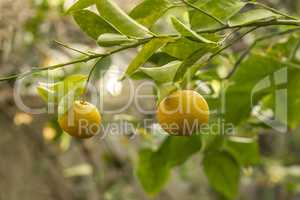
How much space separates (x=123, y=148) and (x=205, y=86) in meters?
1.20

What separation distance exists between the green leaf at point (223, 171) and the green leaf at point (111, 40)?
0.60m

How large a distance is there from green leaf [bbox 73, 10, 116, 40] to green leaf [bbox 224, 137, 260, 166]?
600 millimetres

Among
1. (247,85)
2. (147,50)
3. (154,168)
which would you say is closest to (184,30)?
(147,50)

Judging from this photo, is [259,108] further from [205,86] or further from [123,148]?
[123,148]

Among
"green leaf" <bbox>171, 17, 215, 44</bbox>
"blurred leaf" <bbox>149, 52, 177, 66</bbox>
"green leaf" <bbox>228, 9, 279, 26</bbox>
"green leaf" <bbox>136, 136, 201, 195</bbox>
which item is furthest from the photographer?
"green leaf" <bbox>136, 136, 201, 195</bbox>

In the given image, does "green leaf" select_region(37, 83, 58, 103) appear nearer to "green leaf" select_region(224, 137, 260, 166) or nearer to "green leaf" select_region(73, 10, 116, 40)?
"green leaf" select_region(73, 10, 116, 40)

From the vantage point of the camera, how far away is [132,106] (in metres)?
2.05

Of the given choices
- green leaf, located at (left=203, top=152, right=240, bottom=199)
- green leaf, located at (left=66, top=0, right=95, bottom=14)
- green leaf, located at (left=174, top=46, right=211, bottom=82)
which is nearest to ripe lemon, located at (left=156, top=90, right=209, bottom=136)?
green leaf, located at (left=174, top=46, right=211, bottom=82)

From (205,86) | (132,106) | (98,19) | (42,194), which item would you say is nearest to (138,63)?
(98,19)

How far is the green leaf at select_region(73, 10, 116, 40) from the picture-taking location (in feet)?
2.05

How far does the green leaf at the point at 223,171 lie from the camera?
1.17m

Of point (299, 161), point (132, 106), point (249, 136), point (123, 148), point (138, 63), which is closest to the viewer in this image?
point (138, 63)

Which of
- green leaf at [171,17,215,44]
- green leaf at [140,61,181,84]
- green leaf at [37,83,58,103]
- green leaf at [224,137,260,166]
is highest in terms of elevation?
green leaf at [171,17,215,44]

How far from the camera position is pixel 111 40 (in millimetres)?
584
